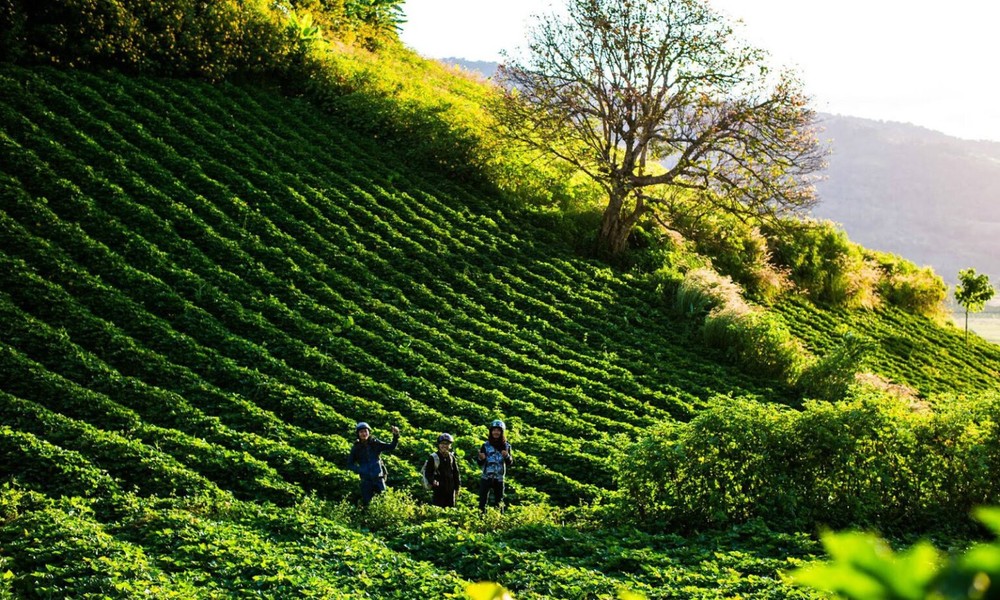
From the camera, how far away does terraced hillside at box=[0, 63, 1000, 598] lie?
822 cm

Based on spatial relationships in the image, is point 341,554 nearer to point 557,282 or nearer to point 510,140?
point 557,282

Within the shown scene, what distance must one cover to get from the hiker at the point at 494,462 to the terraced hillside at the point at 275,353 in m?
1.07

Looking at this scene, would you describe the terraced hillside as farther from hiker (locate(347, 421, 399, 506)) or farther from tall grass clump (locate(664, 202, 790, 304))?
tall grass clump (locate(664, 202, 790, 304))

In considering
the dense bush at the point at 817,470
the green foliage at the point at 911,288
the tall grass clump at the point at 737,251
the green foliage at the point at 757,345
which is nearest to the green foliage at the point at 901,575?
the dense bush at the point at 817,470

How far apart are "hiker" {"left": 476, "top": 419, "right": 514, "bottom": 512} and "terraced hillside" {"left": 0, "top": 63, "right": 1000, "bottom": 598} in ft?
3.52

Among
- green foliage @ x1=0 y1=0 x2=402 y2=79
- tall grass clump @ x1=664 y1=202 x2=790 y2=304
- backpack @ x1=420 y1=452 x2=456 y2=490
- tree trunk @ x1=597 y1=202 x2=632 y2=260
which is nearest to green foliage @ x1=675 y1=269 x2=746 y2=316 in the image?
tree trunk @ x1=597 y1=202 x2=632 y2=260

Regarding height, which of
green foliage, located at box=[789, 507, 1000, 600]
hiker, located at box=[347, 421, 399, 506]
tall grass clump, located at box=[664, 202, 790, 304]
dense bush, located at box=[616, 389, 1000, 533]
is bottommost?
hiker, located at box=[347, 421, 399, 506]

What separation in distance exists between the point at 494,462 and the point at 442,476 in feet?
2.35

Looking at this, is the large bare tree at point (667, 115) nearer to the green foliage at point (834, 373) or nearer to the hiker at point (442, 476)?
the green foliage at point (834, 373)

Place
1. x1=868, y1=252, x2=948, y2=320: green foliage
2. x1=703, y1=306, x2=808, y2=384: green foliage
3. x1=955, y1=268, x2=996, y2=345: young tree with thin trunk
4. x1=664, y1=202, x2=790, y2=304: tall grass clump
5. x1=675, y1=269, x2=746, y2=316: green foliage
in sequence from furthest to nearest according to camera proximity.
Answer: x1=955, y1=268, x2=996, y2=345: young tree with thin trunk → x1=868, y1=252, x2=948, y2=320: green foliage → x1=664, y1=202, x2=790, y2=304: tall grass clump → x1=675, y1=269, x2=746, y2=316: green foliage → x1=703, y1=306, x2=808, y2=384: green foliage

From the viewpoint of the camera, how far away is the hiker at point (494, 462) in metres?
10.6

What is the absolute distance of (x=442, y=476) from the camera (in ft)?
34.2

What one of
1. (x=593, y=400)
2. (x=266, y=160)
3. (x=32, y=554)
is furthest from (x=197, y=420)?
(x=266, y=160)

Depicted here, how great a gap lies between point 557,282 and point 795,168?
7.02m
